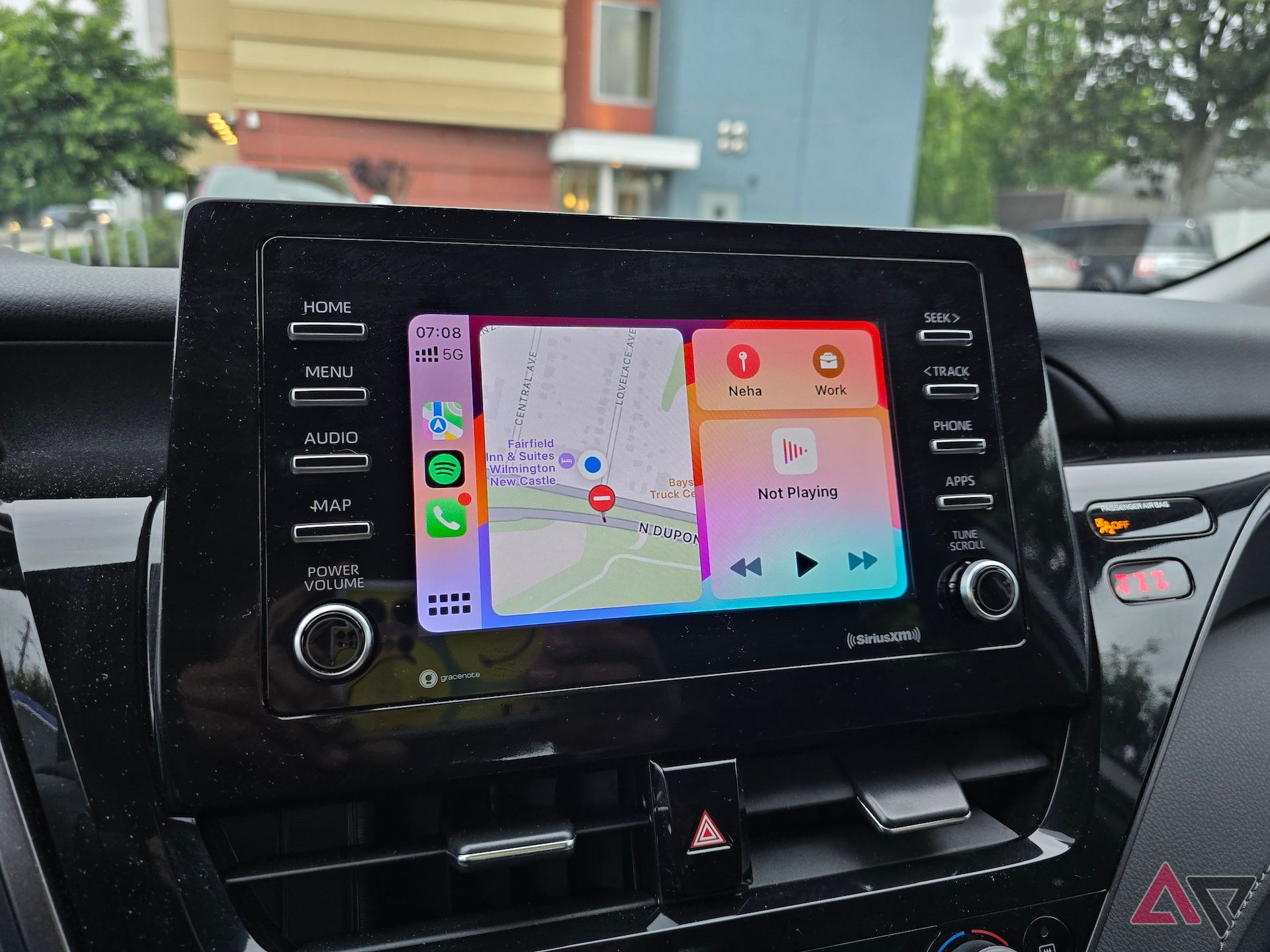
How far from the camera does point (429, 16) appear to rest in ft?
5.82

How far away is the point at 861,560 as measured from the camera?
0.91m

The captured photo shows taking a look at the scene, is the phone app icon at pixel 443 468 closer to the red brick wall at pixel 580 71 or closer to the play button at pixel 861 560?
the play button at pixel 861 560

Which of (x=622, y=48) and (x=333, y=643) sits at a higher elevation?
(x=622, y=48)

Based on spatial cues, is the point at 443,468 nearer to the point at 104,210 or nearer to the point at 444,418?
the point at 444,418

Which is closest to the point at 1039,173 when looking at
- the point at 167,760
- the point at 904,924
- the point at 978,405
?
the point at 978,405

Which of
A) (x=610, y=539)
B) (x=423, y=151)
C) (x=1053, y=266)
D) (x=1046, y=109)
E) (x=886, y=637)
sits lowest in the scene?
(x=886, y=637)

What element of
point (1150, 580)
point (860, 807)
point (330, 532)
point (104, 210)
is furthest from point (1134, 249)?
point (104, 210)

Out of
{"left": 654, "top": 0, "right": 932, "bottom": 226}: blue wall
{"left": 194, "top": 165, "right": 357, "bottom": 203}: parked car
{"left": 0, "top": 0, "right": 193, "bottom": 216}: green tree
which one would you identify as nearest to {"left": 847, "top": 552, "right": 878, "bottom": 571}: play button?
{"left": 194, "top": 165, "right": 357, "bottom": 203}: parked car

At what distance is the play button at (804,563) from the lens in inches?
35.0

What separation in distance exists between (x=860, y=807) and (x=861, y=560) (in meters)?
0.25

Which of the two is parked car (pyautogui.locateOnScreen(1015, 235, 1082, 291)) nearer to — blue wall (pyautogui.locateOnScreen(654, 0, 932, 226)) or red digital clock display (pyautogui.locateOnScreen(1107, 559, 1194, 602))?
blue wall (pyautogui.locateOnScreen(654, 0, 932, 226))

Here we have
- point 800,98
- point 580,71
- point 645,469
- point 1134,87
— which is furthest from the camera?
point 800,98

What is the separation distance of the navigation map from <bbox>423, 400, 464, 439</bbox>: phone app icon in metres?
0.02

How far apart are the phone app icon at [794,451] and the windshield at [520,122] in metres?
0.22
